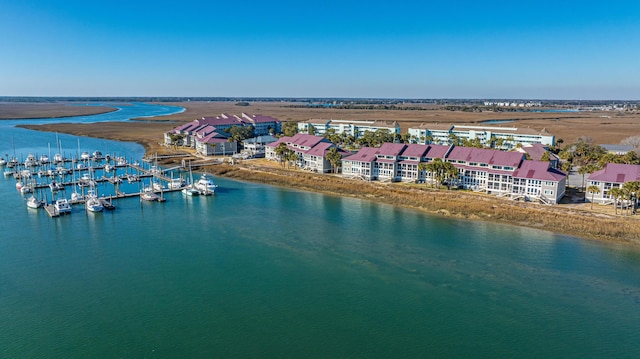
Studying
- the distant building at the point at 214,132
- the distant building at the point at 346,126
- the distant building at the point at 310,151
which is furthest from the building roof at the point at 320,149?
the distant building at the point at 346,126

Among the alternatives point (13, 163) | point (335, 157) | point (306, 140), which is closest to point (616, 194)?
point (335, 157)

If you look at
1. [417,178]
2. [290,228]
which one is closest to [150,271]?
[290,228]

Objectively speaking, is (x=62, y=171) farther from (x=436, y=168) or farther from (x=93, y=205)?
(x=436, y=168)

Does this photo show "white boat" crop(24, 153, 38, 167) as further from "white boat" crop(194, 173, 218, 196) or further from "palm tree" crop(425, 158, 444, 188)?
"palm tree" crop(425, 158, 444, 188)

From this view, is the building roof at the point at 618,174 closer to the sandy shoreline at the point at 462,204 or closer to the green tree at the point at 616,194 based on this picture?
the green tree at the point at 616,194

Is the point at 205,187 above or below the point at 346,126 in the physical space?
below

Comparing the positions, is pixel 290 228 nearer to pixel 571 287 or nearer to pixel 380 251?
pixel 380 251
